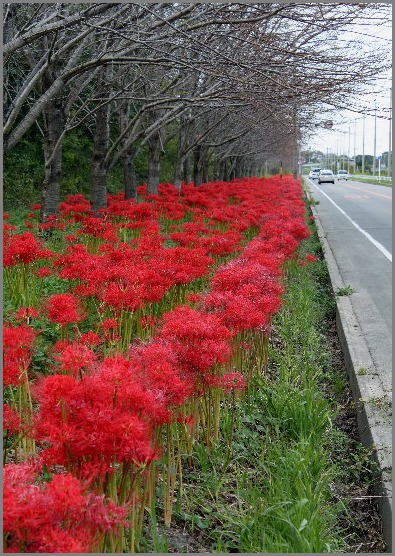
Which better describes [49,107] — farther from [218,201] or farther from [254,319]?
[254,319]

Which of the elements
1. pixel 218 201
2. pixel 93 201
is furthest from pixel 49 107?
pixel 218 201

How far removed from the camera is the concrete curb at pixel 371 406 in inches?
142

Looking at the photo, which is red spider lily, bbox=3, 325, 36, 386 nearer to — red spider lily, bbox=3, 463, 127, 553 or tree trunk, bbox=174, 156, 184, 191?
red spider lily, bbox=3, 463, 127, 553

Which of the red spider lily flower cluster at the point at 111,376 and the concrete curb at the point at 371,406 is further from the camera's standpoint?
the concrete curb at the point at 371,406

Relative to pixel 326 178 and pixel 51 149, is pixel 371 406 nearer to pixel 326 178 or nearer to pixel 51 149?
pixel 51 149

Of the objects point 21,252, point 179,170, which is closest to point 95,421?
point 21,252

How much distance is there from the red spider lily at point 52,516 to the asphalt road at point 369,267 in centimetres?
367

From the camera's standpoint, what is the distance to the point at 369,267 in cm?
1203

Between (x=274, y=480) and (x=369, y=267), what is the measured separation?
29.5ft

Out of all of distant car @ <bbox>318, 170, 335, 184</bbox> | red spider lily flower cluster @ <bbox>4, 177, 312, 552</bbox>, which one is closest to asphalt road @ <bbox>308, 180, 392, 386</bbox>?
→ red spider lily flower cluster @ <bbox>4, 177, 312, 552</bbox>

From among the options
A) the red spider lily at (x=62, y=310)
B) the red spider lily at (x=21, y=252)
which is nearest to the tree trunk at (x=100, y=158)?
the red spider lily at (x=21, y=252)

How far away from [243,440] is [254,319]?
2.72 feet

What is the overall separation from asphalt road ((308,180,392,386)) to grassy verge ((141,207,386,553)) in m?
0.98

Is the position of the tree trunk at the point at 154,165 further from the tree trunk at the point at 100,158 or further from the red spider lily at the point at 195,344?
the red spider lily at the point at 195,344
